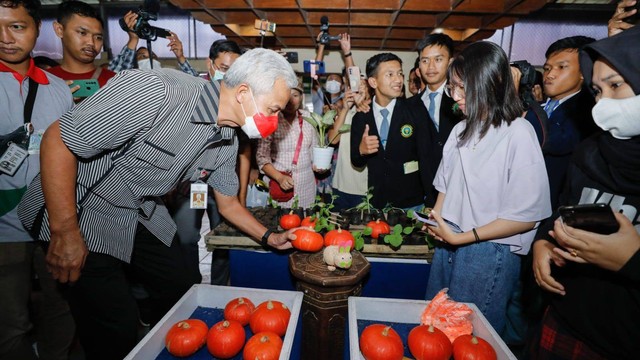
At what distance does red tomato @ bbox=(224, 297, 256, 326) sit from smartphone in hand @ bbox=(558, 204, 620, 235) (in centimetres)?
123

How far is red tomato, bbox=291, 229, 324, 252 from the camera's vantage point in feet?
5.80

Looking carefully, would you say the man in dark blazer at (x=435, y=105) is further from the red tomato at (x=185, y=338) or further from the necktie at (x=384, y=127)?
the red tomato at (x=185, y=338)

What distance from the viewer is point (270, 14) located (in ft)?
19.4

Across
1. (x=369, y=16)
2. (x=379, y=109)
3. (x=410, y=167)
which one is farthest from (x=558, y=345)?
(x=369, y=16)

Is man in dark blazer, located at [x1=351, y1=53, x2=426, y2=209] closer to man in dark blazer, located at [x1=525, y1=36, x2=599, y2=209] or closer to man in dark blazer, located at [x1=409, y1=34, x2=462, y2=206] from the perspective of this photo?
man in dark blazer, located at [x1=409, y1=34, x2=462, y2=206]

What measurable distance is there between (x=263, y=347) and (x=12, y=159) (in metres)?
1.73

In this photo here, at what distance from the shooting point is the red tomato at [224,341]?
3.84ft

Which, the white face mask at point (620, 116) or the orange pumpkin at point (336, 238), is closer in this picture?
the white face mask at point (620, 116)

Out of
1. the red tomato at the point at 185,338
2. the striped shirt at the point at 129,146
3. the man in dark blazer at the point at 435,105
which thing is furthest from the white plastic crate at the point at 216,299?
the man in dark blazer at the point at 435,105

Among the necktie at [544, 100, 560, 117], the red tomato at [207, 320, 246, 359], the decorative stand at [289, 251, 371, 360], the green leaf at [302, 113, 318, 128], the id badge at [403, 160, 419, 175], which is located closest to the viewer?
the red tomato at [207, 320, 246, 359]

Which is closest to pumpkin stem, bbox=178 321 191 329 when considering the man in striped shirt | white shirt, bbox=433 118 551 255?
the man in striped shirt

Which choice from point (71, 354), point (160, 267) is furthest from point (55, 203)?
point (71, 354)

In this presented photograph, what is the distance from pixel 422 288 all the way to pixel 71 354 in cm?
265

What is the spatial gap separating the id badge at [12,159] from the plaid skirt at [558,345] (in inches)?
106
